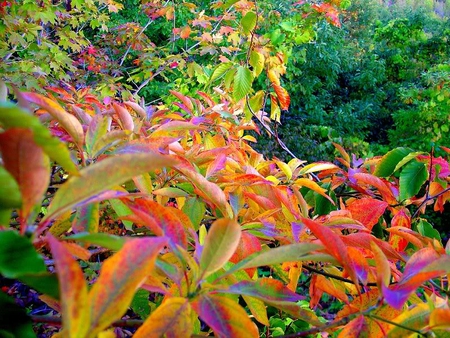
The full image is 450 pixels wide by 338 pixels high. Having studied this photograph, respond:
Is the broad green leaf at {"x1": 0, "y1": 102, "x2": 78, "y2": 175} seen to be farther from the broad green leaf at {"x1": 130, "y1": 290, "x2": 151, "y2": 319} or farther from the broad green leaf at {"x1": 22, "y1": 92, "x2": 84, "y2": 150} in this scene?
the broad green leaf at {"x1": 130, "y1": 290, "x2": 151, "y2": 319}

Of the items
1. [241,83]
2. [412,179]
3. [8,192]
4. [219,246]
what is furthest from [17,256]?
[241,83]

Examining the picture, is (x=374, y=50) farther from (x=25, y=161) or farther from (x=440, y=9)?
(x=440, y=9)

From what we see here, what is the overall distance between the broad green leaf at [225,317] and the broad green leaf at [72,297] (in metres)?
0.14

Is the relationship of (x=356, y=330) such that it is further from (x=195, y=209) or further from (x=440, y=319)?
(x=195, y=209)

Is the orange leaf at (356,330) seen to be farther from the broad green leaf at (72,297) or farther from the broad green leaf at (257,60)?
the broad green leaf at (257,60)

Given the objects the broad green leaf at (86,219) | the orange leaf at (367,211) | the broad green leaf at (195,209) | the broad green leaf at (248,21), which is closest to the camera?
the broad green leaf at (86,219)

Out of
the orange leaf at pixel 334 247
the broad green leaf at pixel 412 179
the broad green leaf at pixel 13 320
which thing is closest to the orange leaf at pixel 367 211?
the broad green leaf at pixel 412 179

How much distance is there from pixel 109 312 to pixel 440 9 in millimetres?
26300

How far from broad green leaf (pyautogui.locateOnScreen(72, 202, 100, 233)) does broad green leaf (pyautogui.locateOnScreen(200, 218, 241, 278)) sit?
16 centimetres

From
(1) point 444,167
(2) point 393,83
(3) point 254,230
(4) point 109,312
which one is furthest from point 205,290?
(2) point 393,83

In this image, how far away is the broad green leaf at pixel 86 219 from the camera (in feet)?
1.59

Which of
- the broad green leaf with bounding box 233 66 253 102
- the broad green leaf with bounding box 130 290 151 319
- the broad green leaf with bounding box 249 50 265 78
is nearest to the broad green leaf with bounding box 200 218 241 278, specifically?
the broad green leaf with bounding box 130 290 151 319

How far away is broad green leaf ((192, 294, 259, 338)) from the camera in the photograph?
375mm

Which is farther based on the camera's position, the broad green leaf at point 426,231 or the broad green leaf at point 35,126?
the broad green leaf at point 426,231
